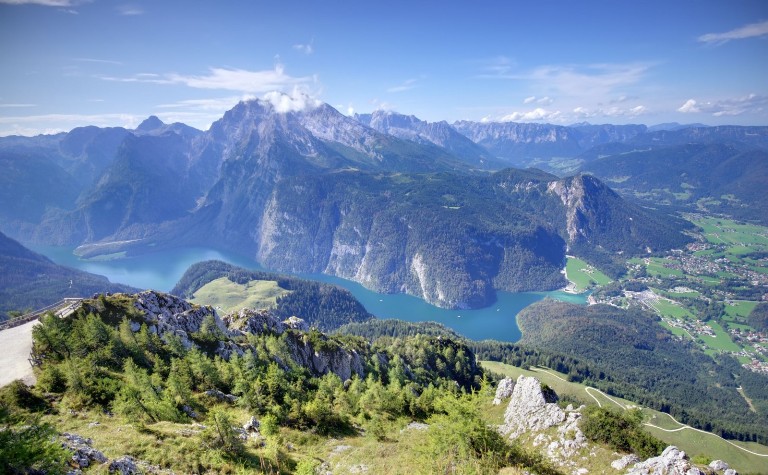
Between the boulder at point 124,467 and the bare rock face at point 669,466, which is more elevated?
the boulder at point 124,467

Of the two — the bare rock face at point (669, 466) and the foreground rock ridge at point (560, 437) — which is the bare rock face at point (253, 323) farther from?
the bare rock face at point (669, 466)

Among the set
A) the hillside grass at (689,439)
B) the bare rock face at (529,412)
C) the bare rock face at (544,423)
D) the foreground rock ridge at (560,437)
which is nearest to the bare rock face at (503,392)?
the foreground rock ridge at (560,437)

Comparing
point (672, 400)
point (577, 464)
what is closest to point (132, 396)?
point (577, 464)

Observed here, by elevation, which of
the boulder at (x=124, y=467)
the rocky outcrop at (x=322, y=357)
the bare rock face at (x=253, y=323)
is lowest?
the rocky outcrop at (x=322, y=357)

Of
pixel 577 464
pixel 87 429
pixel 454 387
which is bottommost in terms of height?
pixel 454 387

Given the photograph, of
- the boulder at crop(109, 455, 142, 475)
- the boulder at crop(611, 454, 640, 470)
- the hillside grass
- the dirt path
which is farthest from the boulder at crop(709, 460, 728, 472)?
the hillside grass

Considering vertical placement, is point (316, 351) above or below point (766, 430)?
above

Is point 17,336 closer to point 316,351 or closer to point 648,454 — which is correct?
point 316,351
